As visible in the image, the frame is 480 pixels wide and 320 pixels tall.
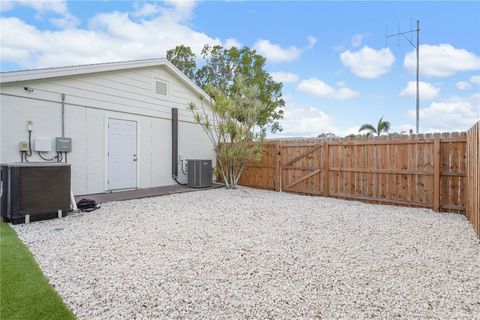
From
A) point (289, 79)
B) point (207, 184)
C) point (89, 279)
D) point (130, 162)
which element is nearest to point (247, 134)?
point (207, 184)

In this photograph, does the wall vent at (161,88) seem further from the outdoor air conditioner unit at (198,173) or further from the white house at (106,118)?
the outdoor air conditioner unit at (198,173)

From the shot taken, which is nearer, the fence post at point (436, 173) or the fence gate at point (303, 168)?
the fence post at point (436, 173)

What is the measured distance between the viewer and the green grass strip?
2.14m

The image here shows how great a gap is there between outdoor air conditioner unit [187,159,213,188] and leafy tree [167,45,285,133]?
1055 centimetres

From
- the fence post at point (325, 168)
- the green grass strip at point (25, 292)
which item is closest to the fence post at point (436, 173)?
the fence post at point (325, 168)

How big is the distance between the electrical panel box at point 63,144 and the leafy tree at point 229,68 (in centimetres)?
1387

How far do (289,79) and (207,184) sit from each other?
12757 mm

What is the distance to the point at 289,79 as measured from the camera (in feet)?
64.5

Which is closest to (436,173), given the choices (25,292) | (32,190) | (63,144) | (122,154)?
(25,292)

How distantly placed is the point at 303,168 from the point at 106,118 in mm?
6268

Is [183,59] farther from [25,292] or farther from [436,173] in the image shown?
[25,292]

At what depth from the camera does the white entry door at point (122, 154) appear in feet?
26.8

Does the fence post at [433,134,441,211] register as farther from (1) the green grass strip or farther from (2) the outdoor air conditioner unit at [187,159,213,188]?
(1) the green grass strip

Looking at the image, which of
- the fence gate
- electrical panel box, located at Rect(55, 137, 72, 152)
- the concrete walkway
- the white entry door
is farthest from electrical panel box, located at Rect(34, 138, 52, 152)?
the fence gate
